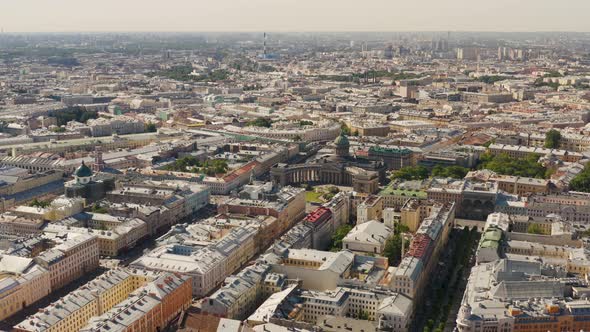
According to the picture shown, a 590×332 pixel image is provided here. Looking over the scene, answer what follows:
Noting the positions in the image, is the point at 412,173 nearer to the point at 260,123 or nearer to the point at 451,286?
the point at 451,286

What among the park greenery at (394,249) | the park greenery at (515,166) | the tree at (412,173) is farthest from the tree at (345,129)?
the park greenery at (394,249)

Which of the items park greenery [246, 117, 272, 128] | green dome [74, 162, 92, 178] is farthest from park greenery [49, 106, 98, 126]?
green dome [74, 162, 92, 178]

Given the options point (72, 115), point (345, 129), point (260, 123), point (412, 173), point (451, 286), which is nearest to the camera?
point (451, 286)

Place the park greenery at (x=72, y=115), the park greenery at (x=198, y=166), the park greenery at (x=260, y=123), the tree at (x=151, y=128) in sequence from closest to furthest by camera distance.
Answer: the park greenery at (x=198, y=166)
the tree at (x=151, y=128)
the park greenery at (x=260, y=123)
the park greenery at (x=72, y=115)

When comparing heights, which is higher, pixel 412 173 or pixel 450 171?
pixel 450 171

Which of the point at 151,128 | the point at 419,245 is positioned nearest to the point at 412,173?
the point at 419,245

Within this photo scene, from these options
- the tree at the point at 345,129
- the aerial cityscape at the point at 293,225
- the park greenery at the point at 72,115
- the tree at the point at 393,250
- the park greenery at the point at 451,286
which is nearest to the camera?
the aerial cityscape at the point at 293,225

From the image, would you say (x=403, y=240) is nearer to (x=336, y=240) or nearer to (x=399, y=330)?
(x=336, y=240)

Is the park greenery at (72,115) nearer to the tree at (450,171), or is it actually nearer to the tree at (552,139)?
the tree at (450,171)
